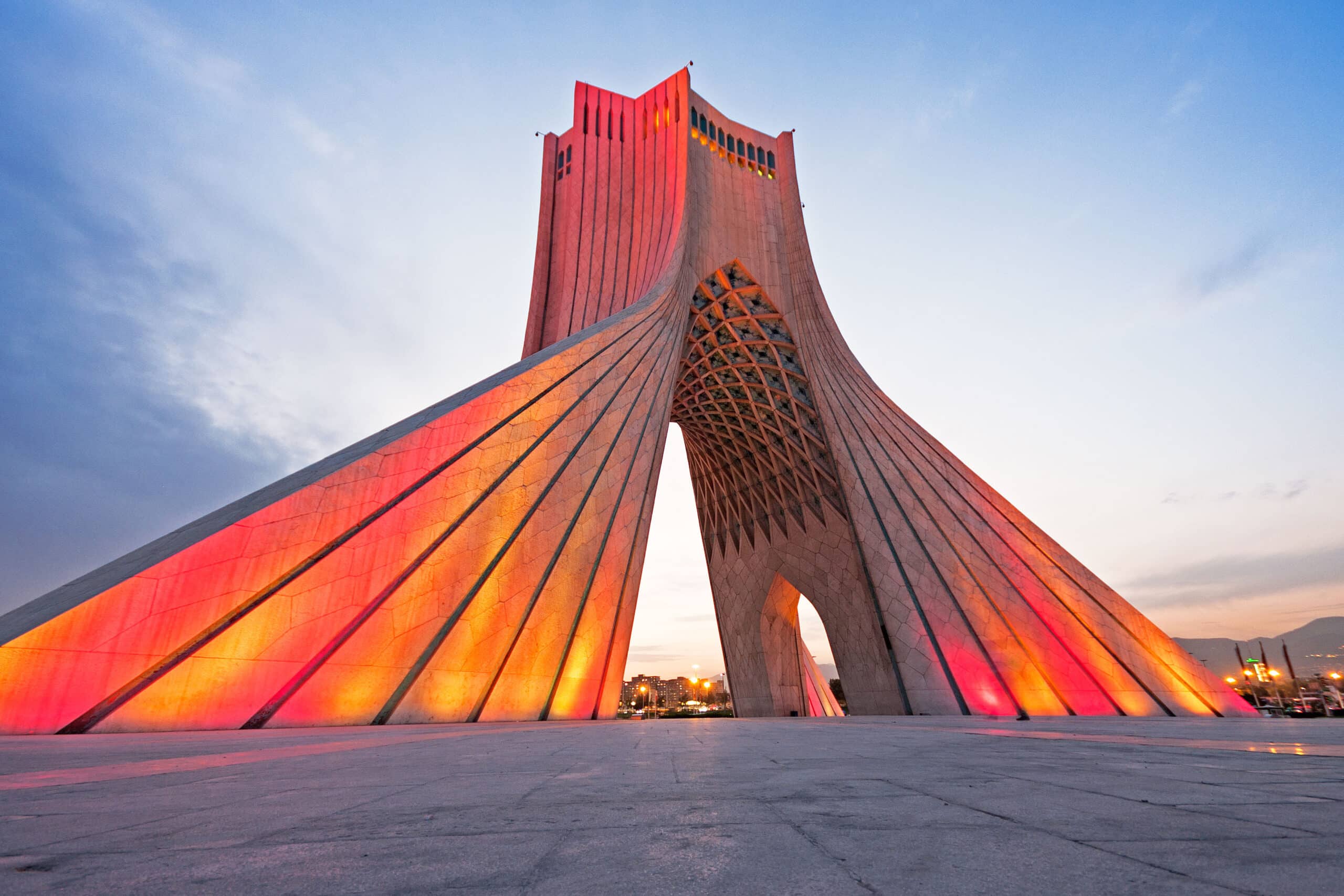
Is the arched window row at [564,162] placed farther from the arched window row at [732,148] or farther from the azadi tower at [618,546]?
the arched window row at [732,148]

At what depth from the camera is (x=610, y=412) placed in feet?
34.6

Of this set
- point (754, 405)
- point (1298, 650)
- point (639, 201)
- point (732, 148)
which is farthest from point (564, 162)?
point (1298, 650)

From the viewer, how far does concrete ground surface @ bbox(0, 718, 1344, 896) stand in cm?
106

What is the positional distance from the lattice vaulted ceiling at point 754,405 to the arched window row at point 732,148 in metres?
4.33

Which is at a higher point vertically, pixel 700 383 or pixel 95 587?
pixel 700 383

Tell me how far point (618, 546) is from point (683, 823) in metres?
8.36

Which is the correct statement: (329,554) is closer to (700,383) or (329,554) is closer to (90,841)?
(90,841)

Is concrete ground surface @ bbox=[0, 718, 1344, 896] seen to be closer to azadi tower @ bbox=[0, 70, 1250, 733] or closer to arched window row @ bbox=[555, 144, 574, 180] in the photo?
azadi tower @ bbox=[0, 70, 1250, 733]

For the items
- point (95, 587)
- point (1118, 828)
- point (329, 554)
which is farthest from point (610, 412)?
point (1118, 828)

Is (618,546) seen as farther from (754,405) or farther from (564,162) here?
(564,162)

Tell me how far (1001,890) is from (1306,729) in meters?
7.08

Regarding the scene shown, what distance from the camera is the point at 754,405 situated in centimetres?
1922

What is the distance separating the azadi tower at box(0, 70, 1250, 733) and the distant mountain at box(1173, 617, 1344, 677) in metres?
57.0

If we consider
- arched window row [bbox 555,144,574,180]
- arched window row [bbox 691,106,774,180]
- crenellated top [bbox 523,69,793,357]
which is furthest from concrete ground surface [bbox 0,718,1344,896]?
arched window row [bbox 555,144,574,180]
